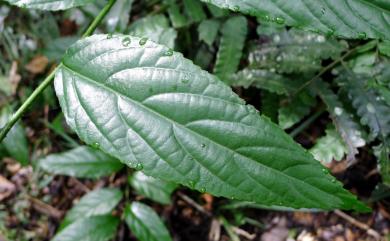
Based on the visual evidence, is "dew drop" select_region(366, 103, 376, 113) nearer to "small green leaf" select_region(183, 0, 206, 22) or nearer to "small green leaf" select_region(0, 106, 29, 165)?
"small green leaf" select_region(183, 0, 206, 22)

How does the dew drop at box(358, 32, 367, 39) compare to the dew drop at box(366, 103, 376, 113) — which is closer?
the dew drop at box(358, 32, 367, 39)

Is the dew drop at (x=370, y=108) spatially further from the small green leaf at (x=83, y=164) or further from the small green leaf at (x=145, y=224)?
the small green leaf at (x=83, y=164)

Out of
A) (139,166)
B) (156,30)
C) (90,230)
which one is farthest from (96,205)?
(139,166)

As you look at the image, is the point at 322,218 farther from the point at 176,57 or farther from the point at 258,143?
the point at 176,57

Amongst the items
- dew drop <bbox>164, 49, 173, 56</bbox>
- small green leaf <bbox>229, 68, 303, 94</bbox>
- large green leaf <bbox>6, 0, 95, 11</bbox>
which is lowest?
small green leaf <bbox>229, 68, 303, 94</bbox>

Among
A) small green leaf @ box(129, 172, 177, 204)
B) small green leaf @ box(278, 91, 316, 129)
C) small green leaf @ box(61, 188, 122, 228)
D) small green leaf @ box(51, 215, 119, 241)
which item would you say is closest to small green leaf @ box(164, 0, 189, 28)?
small green leaf @ box(278, 91, 316, 129)

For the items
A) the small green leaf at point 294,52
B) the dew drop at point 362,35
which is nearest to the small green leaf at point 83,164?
the small green leaf at point 294,52
